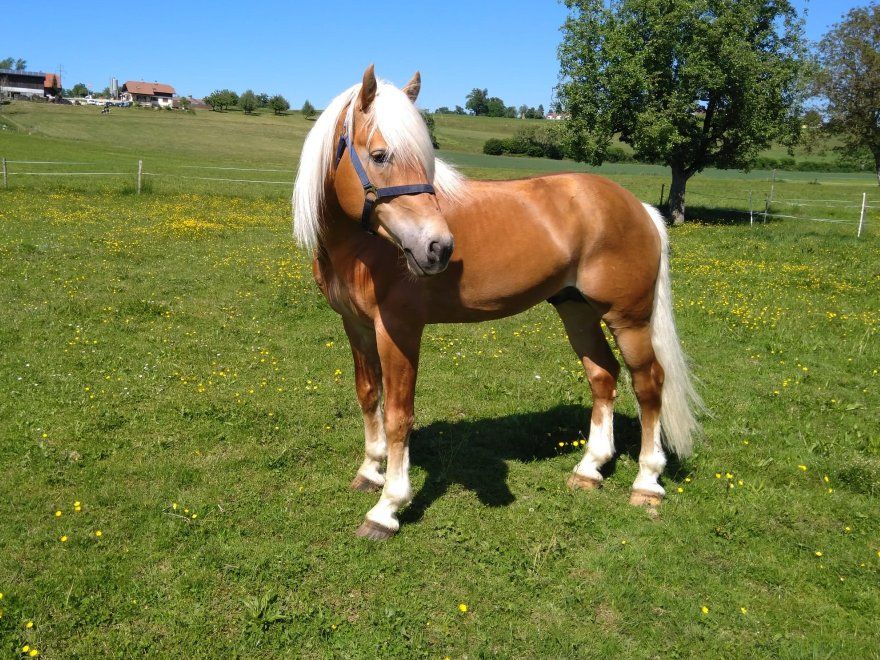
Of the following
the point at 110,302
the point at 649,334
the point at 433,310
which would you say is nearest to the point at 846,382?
the point at 649,334

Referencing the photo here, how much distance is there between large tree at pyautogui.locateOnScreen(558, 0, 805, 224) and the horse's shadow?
16659mm

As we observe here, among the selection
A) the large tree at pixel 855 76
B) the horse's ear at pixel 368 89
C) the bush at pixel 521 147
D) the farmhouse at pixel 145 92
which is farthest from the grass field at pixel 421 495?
the farmhouse at pixel 145 92

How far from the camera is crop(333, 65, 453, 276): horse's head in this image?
3146 millimetres

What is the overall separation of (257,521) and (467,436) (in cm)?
214

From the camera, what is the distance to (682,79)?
20562mm

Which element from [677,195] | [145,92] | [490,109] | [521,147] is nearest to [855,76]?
[677,195]

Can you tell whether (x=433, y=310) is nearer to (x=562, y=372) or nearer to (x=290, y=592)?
(x=290, y=592)

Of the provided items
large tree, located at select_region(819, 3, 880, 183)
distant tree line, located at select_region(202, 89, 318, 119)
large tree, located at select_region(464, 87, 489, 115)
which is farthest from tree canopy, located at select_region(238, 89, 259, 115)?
large tree, located at select_region(819, 3, 880, 183)

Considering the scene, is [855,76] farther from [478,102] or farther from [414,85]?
[478,102]

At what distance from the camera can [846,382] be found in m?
7.01

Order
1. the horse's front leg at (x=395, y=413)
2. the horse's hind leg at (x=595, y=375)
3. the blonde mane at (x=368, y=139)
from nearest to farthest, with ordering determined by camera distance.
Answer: the blonde mane at (x=368, y=139) → the horse's front leg at (x=395, y=413) → the horse's hind leg at (x=595, y=375)

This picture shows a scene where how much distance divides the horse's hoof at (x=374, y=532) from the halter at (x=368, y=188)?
2.04m

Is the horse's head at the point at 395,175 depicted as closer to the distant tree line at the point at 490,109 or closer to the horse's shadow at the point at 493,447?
the horse's shadow at the point at 493,447

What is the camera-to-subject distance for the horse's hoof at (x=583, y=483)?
4910mm
